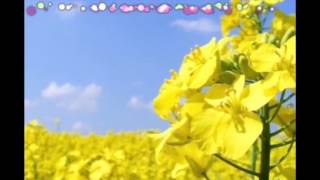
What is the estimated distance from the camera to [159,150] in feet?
3.39

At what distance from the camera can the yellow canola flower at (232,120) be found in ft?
3.08

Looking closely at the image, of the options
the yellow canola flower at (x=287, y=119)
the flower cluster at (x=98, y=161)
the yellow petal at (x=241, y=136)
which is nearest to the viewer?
the yellow petal at (x=241, y=136)

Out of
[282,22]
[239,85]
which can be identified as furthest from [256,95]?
[282,22]

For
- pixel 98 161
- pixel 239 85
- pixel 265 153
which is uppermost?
pixel 239 85

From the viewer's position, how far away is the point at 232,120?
3.16 feet

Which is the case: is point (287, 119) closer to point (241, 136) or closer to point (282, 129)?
point (282, 129)

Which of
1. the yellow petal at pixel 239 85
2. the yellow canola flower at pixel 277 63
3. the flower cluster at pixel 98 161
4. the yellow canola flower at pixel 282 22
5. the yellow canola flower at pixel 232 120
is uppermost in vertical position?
the yellow canola flower at pixel 282 22

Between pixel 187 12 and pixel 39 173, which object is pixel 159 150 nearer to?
pixel 187 12

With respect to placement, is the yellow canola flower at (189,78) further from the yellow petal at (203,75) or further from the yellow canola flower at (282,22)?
the yellow canola flower at (282,22)

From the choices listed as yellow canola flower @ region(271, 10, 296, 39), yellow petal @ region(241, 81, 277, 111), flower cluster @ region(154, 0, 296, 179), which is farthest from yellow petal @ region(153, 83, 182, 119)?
yellow canola flower @ region(271, 10, 296, 39)

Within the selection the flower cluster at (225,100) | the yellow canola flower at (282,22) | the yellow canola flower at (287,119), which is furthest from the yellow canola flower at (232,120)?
the yellow canola flower at (282,22)

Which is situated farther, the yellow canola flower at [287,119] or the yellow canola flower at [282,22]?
the yellow canola flower at [282,22]

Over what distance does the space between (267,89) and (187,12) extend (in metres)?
0.53
